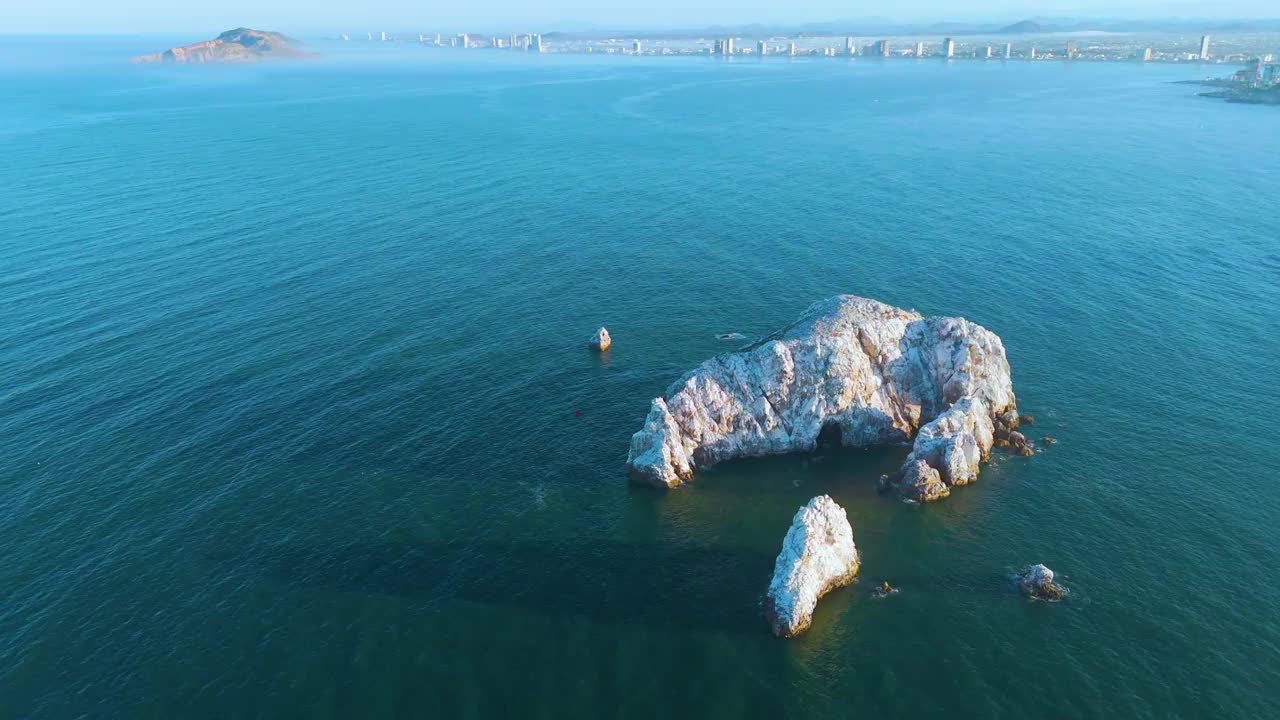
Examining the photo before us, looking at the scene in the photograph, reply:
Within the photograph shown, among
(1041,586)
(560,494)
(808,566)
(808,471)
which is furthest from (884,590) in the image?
(560,494)

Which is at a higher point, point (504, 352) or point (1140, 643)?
point (504, 352)

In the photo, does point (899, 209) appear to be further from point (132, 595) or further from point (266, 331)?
point (132, 595)

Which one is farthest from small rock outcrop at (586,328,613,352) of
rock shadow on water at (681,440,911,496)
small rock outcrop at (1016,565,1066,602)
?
small rock outcrop at (1016,565,1066,602)

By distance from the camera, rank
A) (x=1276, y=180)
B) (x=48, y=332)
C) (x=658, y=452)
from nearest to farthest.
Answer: (x=658, y=452)
(x=48, y=332)
(x=1276, y=180)

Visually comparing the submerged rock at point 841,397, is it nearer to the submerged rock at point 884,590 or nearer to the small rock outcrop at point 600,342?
the submerged rock at point 884,590

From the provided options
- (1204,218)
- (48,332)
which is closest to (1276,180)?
(1204,218)

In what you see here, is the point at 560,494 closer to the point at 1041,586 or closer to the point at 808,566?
the point at 808,566

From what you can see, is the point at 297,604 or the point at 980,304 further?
the point at 980,304
